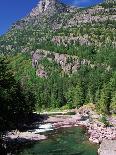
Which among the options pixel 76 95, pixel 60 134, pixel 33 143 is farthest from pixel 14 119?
pixel 76 95

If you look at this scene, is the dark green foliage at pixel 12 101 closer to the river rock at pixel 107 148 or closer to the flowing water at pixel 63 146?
the flowing water at pixel 63 146

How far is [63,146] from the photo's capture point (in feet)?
291

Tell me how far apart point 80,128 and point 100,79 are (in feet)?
257

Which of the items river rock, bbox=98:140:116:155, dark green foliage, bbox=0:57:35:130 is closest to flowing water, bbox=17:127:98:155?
river rock, bbox=98:140:116:155

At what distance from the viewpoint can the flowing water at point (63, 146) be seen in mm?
81688

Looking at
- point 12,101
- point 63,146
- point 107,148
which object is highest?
point 12,101

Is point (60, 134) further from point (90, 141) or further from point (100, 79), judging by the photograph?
point (100, 79)

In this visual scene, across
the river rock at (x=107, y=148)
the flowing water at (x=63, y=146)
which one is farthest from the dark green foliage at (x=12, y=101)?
the river rock at (x=107, y=148)

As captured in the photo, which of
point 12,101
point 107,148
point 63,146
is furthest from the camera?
point 12,101

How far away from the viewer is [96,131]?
107 m

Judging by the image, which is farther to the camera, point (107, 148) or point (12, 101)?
point (12, 101)

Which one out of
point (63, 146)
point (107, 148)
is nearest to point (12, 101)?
point (63, 146)

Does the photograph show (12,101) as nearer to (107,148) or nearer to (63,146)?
(63,146)

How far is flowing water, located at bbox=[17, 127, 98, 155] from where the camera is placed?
81.7m
